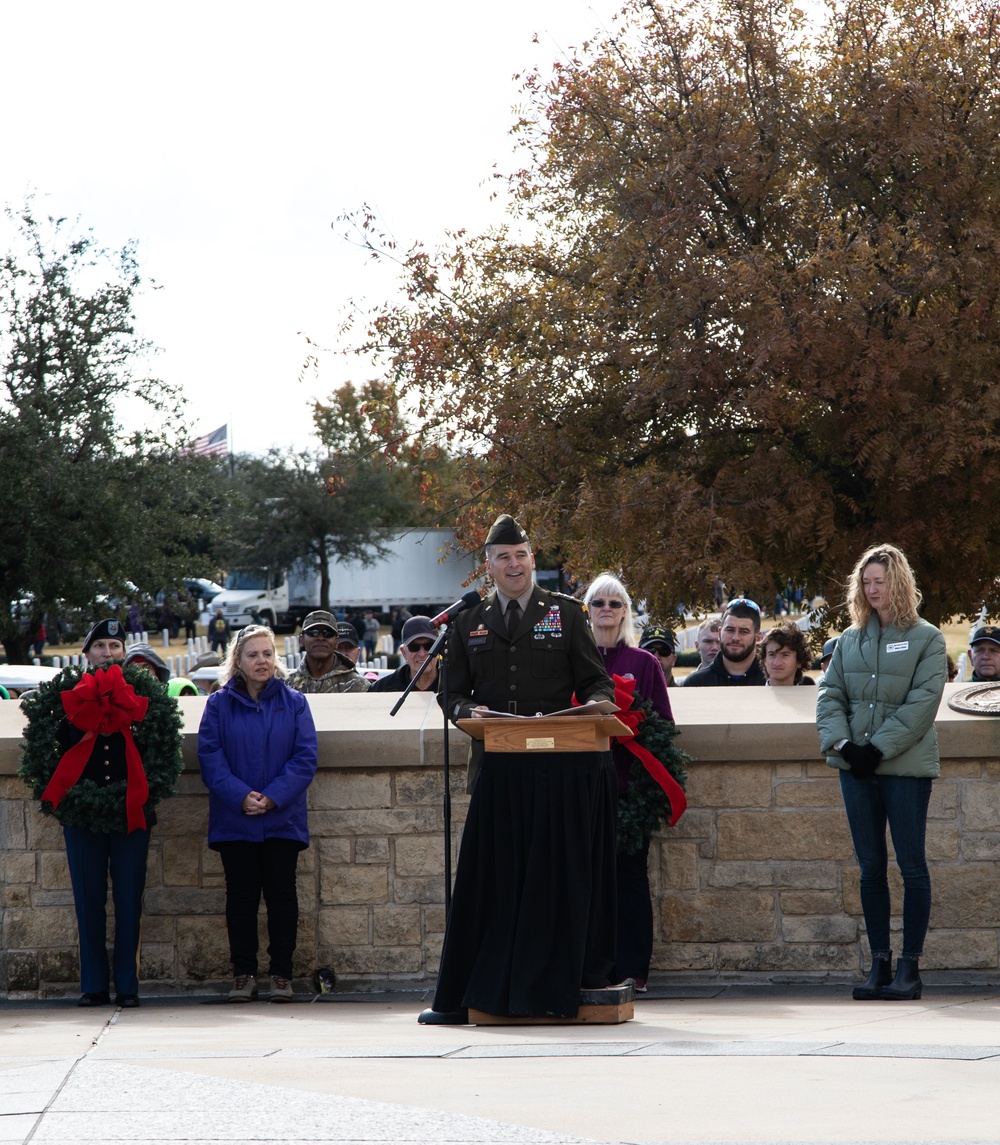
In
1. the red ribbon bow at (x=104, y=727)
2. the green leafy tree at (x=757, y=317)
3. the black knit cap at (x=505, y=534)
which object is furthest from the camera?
the green leafy tree at (x=757, y=317)

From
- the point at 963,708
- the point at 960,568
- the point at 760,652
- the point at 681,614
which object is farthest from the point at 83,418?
the point at 963,708

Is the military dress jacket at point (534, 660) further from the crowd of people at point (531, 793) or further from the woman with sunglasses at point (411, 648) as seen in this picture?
the woman with sunglasses at point (411, 648)

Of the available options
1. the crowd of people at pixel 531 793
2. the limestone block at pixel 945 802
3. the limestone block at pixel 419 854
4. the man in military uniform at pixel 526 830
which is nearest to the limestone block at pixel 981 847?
the limestone block at pixel 945 802

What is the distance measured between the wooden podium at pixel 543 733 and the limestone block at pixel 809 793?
1.74 metres

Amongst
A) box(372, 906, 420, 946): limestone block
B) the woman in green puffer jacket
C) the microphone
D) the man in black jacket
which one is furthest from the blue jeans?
box(372, 906, 420, 946): limestone block

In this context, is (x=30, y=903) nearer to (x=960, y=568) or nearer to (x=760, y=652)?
(x=760, y=652)

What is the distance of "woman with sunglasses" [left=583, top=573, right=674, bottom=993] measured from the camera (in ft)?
23.1

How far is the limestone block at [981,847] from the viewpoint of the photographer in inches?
288

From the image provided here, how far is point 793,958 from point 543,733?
2293mm

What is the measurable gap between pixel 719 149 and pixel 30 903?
304 inches

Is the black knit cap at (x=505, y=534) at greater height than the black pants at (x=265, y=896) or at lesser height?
greater

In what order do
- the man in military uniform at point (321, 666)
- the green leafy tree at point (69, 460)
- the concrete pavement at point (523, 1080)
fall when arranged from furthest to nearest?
1. the green leafy tree at point (69, 460)
2. the man in military uniform at point (321, 666)
3. the concrete pavement at point (523, 1080)

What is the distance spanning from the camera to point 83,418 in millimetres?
25688

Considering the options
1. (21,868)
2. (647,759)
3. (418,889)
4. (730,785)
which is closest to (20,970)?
(21,868)
